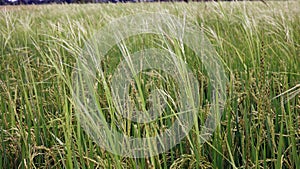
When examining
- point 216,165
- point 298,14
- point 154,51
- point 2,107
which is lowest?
point 216,165

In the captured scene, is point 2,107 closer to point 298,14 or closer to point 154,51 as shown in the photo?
point 154,51

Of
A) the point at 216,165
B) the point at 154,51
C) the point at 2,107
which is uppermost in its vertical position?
the point at 154,51

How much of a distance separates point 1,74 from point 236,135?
3.46ft

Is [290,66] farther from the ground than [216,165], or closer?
farther from the ground

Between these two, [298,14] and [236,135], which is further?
[298,14]

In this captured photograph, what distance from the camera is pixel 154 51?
1198 mm

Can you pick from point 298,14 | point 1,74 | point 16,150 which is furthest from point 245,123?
point 298,14

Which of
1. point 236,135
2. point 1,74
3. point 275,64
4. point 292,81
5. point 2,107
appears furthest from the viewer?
point 1,74

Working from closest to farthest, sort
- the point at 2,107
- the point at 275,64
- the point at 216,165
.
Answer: the point at 216,165
the point at 2,107
the point at 275,64

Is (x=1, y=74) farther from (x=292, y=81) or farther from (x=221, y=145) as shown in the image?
(x=292, y=81)

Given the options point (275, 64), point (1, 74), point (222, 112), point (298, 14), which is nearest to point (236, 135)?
point (222, 112)

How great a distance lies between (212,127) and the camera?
797mm

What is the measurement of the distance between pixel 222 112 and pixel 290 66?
474 mm

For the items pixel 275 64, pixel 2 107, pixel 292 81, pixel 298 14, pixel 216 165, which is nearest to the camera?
pixel 216 165
